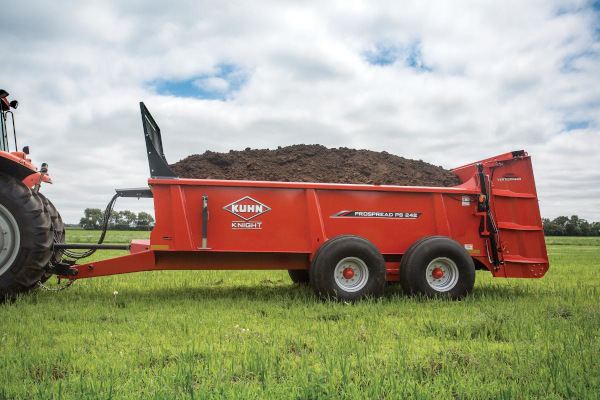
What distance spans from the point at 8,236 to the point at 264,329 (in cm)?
357

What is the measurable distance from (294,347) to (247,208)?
2.76m

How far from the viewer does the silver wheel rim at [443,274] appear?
631 cm

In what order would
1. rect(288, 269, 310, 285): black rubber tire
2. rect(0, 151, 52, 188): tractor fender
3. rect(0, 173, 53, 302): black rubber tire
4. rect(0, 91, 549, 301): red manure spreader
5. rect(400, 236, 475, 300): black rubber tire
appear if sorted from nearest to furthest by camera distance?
rect(0, 173, 53, 302): black rubber tire → rect(0, 91, 549, 301): red manure spreader → rect(0, 151, 52, 188): tractor fender → rect(400, 236, 475, 300): black rubber tire → rect(288, 269, 310, 285): black rubber tire

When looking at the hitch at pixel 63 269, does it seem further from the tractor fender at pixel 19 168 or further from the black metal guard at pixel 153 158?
the black metal guard at pixel 153 158

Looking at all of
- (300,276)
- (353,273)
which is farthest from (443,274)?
(300,276)

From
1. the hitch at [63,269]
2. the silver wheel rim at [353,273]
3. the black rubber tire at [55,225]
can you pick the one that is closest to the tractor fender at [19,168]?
the black rubber tire at [55,225]

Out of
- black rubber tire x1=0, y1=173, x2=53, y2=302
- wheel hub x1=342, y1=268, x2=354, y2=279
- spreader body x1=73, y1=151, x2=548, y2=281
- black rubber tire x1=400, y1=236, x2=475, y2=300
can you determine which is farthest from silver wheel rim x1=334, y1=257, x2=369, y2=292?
black rubber tire x1=0, y1=173, x2=53, y2=302

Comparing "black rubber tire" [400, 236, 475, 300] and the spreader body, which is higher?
the spreader body

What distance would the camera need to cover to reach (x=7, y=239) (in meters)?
5.65

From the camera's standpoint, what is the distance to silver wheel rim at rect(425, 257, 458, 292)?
6309 millimetres

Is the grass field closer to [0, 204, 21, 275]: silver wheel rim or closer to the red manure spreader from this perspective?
the red manure spreader

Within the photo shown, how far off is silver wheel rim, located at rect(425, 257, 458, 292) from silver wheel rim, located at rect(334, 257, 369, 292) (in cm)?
93

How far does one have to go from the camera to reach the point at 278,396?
271 centimetres

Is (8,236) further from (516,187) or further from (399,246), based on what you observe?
(516,187)
